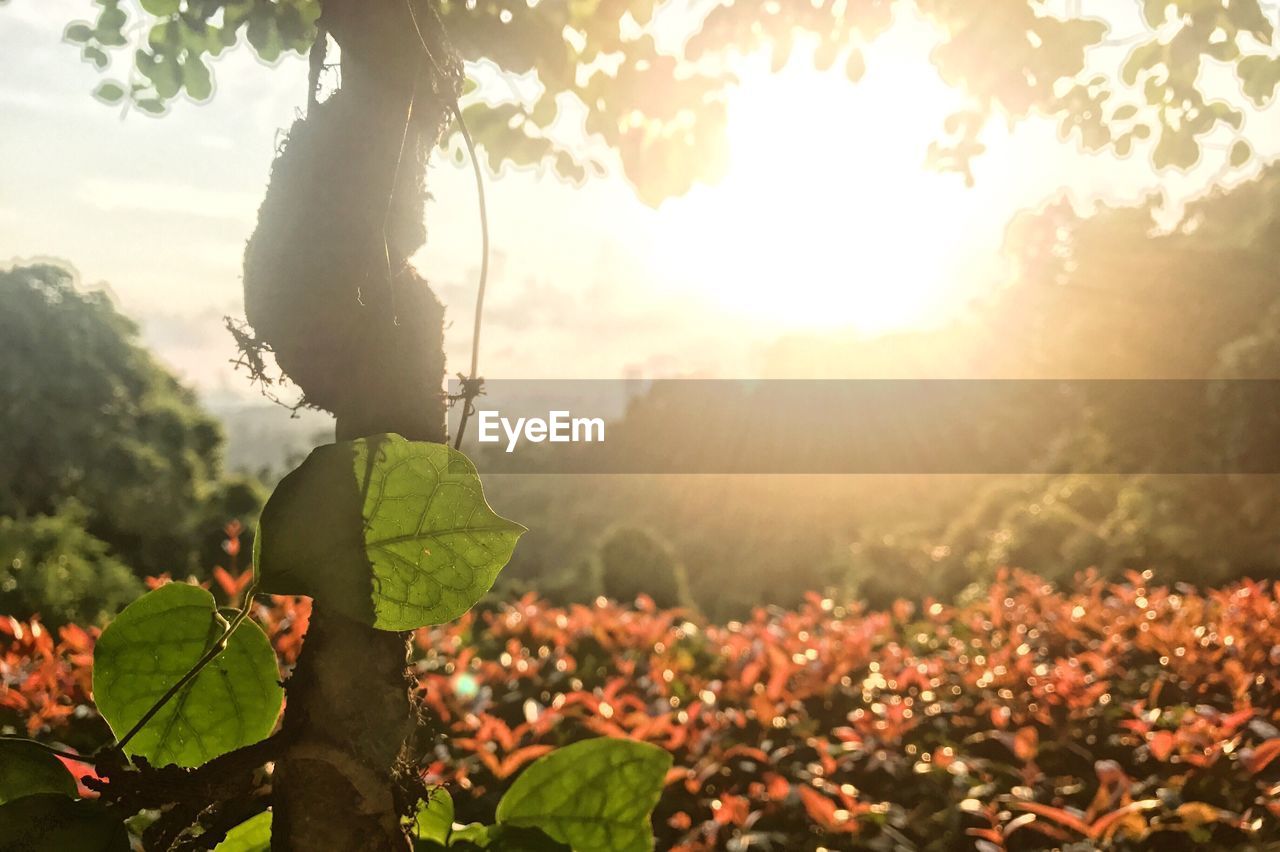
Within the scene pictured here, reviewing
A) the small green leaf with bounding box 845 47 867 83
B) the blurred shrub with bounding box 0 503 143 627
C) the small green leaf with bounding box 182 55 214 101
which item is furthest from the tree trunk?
the blurred shrub with bounding box 0 503 143 627

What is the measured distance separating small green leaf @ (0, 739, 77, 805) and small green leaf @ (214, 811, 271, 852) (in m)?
0.30

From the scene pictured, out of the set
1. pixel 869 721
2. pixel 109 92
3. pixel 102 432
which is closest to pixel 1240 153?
pixel 869 721

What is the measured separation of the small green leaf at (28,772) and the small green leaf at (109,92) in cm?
406

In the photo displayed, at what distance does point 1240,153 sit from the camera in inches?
153

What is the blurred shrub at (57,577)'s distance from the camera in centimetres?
1162

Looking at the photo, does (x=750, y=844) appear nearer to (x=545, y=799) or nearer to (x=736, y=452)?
(x=545, y=799)

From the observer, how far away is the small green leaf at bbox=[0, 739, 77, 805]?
60cm

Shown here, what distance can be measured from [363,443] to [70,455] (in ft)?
87.4

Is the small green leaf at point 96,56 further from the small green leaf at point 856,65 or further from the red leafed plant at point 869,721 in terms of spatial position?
the small green leaf at point 856,65

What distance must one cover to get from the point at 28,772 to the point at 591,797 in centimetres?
52

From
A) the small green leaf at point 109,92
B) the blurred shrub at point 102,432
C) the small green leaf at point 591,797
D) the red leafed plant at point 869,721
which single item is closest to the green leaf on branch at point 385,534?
the small green leaf at point 591,797

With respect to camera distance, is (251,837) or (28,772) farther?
(251,837)

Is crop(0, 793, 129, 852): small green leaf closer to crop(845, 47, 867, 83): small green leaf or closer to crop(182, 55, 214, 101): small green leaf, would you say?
crop(845, 47, 867, 83): small green leaf

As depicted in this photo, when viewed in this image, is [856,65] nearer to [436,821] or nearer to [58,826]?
[436,821]
